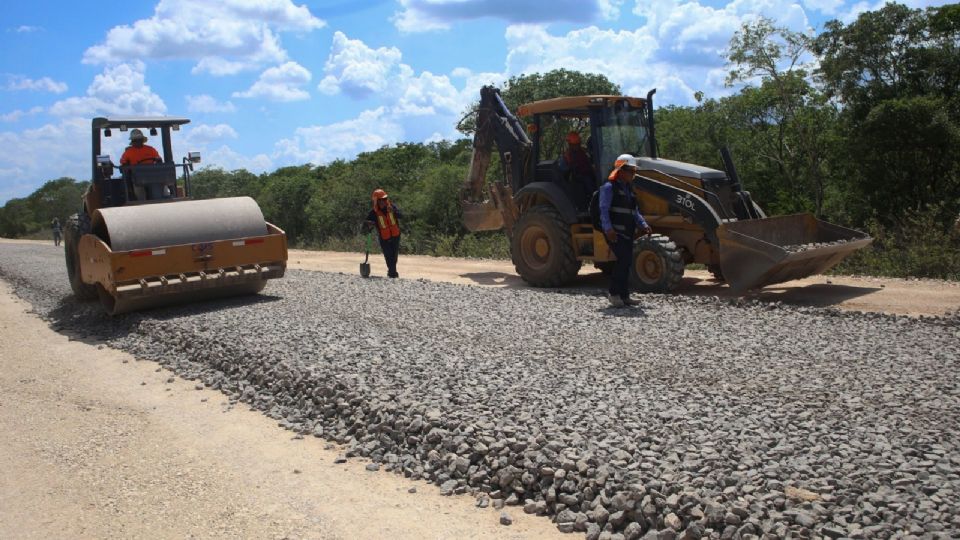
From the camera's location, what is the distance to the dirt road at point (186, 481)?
4.75m

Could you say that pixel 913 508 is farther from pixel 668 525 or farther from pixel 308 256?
pixel 308 256

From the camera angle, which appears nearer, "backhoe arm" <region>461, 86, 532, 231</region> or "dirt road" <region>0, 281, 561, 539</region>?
"dirt road" <region>0, 281, 561, 539</region>

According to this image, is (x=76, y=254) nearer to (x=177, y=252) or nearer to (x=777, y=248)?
(x=177, y=252)

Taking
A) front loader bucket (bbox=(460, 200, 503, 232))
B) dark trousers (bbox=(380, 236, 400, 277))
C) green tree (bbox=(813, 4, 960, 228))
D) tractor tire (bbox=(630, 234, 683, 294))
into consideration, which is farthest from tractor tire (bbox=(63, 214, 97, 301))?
green tree (bbox=(813, 4, 960, 228))

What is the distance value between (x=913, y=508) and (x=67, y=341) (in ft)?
34.7

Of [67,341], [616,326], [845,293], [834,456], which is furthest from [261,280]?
[834,456]

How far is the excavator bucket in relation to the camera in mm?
10469

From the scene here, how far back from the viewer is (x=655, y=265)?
11047mm

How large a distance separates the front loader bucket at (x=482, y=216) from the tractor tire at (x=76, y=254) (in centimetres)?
632

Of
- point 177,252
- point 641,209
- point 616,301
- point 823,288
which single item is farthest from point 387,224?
point 823,288

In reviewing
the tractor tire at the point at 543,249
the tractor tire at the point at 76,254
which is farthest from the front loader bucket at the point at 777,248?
the tractor tire at the point at 76,254

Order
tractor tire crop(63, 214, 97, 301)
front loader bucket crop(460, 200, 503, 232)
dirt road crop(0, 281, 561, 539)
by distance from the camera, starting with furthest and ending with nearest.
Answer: front loader bucket crop(460, 200, 503, 232) → tractor tire crop(63, 214, 97, 301) → dirt road crop(0, 281, 561, 539)

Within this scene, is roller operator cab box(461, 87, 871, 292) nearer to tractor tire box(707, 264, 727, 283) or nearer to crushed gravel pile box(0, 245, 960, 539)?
tractor tire box(707, 264, 727, 283)

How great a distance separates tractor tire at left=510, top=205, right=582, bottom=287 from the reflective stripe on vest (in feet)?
8.06
